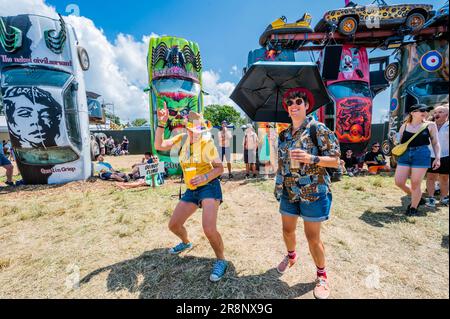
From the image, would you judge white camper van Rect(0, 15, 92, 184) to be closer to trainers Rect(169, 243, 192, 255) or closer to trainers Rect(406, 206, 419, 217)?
trainers Rect(169, 243, 192, 255)

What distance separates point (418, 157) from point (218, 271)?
3680mm

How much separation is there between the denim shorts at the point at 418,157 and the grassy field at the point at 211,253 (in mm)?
994

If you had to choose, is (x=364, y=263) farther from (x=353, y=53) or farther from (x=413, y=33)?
(x=413, y=33)

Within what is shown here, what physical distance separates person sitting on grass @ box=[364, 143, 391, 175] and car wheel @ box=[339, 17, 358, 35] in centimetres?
492

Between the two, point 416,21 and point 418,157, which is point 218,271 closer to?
point 418,157

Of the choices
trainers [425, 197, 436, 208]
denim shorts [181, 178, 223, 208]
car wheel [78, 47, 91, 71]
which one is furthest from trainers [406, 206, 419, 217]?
car wheel [78, 47, 91, 71]

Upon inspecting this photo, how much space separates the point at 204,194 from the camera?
2.46 metres

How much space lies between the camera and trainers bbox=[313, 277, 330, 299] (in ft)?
7.00

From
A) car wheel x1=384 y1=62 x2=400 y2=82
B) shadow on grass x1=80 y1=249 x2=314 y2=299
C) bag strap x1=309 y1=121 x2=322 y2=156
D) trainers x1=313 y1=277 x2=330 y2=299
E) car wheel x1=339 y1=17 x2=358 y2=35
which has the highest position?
car wheel x1=339 y1=17 x2=358 y2=35

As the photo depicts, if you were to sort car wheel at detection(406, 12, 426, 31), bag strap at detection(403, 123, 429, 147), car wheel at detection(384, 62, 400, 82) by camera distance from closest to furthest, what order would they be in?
bag strap at detection(403, 123, 429, 147) → car wheel at detection(406, 12, 426, 31) → car wheel at detection(384, 62, 400, 82)

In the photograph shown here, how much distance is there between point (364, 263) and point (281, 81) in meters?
2.51
